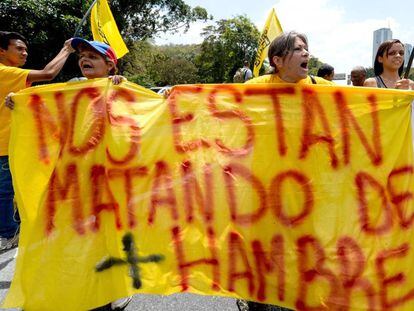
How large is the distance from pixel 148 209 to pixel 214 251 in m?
0.41

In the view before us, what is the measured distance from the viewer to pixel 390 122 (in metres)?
2.23

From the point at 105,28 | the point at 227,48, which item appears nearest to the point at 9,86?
the point at 105,28

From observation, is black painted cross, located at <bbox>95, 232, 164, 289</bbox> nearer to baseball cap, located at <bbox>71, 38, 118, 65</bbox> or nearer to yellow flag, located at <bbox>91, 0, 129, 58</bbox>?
baseball cap, located at <bbox>71, 38, 118, 65</bbox>

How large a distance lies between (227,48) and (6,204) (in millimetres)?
37161

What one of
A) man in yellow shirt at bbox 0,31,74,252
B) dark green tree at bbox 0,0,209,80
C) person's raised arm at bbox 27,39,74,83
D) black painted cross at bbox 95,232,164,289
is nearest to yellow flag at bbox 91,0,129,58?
man in yellow shirt at bbox 0,31,74,252

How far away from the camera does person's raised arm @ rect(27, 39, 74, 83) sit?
9.40 ft

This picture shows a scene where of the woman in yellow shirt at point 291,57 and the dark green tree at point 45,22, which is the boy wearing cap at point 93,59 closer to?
the woman in yellow shirt at point 291,57

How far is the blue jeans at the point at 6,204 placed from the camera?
11.8 ft

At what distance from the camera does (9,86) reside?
11.2ft

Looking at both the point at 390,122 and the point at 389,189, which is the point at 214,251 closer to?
the point at 389,189

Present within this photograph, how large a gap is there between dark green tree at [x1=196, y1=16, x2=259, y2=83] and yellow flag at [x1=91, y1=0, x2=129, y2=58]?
3122 centimetres

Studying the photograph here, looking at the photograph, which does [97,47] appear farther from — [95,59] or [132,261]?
[132,261]

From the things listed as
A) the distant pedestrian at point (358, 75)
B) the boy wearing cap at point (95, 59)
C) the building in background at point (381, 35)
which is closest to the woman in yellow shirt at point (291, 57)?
the boy wearing cap at point (95, 59)

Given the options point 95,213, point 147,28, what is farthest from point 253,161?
point 147,28
